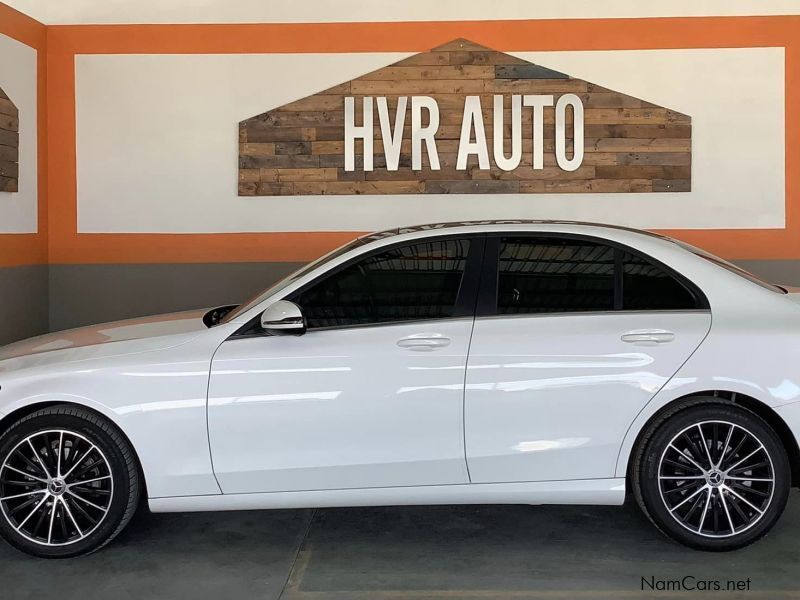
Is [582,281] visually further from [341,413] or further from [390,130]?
[390,130]

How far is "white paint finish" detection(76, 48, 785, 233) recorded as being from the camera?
7.73 metres

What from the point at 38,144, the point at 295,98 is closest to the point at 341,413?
the point at 295,98

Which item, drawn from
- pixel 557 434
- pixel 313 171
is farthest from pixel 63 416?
pixel 313 171

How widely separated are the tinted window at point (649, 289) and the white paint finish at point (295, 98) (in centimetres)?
344

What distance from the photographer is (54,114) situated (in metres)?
8.01

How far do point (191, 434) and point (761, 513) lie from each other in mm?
2641

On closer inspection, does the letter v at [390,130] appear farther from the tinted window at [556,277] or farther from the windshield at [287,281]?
the tinted window at [556,277]

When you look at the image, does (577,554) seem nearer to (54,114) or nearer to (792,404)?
(792,404)

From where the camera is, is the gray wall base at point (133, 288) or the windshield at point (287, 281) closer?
the windshield at point (287, 281)

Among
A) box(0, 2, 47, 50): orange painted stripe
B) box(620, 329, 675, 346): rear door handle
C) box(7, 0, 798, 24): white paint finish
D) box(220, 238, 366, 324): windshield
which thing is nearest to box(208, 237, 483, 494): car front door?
box(220, 238, 366, 324): windshield

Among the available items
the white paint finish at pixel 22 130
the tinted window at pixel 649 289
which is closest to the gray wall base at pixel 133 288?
the white paint finish at pixel 22 130

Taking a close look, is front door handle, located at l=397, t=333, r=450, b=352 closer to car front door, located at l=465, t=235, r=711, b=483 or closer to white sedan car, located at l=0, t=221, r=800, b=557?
white sedan car, located at l=0, t=221, r=800, b=557

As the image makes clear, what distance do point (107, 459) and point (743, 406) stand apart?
2.96 m

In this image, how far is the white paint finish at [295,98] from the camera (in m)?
7.73
